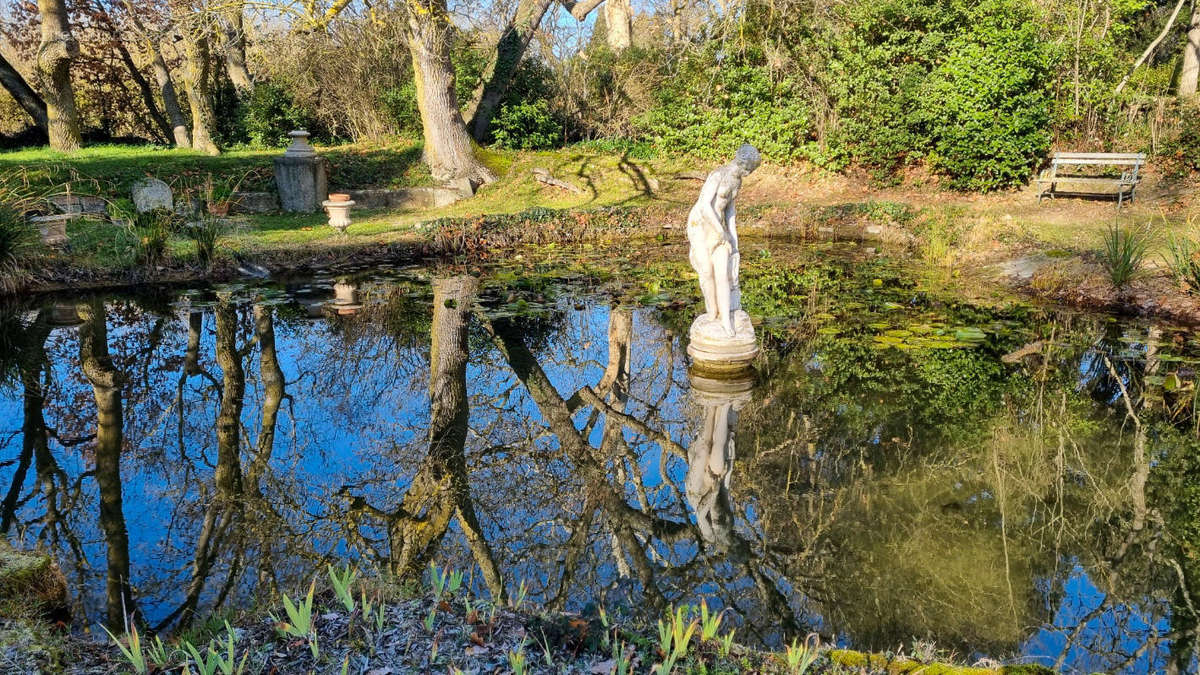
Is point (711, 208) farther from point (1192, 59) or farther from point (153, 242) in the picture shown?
point (1192, 59)

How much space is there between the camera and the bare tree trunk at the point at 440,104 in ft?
48.1

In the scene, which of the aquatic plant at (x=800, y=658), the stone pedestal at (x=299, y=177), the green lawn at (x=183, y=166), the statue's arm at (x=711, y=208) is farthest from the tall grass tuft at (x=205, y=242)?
the aquatic plant at (x=800, y=658)

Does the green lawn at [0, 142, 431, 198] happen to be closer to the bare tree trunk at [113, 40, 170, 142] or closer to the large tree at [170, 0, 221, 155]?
the large tree at [170, 0, 221, 155]

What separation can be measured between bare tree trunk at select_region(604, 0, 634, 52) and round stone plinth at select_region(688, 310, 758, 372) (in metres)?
19.2

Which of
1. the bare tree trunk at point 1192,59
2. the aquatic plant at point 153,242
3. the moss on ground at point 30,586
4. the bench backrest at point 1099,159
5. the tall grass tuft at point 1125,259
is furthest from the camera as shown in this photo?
the bare tree trunk at point 1192,59

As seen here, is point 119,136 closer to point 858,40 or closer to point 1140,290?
Result: point 858,40

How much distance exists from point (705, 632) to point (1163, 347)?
6783 millimetres

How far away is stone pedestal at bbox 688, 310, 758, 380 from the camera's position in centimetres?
694

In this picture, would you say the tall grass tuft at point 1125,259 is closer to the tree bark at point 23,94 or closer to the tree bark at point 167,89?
the tree bark at point 167,89

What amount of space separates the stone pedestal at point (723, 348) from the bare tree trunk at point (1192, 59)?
13731 mm

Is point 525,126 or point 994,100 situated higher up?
point 525,126

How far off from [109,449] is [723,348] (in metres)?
4.93

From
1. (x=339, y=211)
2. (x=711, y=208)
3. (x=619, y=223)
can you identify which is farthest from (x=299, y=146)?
(x=711, y=208)

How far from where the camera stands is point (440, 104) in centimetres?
1545
